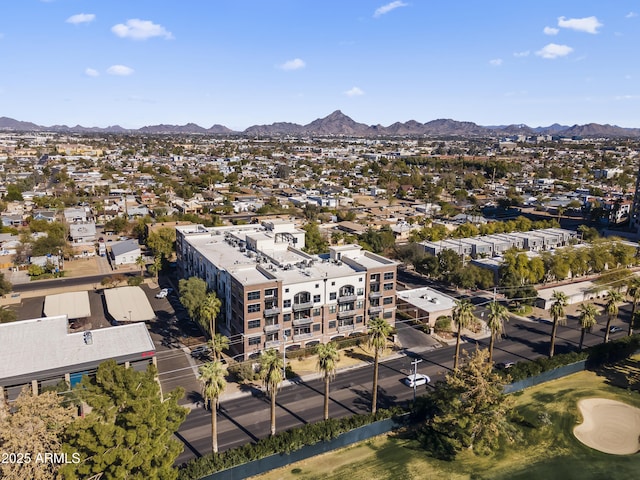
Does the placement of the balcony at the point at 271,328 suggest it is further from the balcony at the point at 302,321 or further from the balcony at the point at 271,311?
the balcony at the point at 302,321

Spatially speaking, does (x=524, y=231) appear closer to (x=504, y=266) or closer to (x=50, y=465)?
(x=504, y=266)

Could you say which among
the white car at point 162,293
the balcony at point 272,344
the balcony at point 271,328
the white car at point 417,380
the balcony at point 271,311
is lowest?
the white car at point 417,380

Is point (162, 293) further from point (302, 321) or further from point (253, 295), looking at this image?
point (302, 321)

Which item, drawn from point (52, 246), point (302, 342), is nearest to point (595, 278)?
point (302, 342)

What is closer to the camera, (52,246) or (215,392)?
(215,392)

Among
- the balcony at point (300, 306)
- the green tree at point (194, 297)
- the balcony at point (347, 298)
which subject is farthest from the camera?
the balcony at point (347, 298)

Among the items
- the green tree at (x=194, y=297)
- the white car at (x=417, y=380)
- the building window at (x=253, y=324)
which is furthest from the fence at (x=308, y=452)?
the green tree at (x=194, y=297)

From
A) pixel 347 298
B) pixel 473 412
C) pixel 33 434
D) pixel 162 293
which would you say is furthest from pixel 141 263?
pixel 473 412
